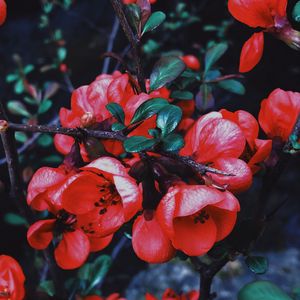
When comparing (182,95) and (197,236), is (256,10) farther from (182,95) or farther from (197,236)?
(197,236)

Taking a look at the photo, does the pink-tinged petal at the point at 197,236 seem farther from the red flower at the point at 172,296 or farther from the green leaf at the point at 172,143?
the red flower at the point at 172,296

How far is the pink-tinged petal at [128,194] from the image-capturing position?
53cm

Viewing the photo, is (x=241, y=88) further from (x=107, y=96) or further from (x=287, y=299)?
(x=287, y=299)

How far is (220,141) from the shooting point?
591 mm

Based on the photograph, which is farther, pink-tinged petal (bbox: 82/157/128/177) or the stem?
the stem

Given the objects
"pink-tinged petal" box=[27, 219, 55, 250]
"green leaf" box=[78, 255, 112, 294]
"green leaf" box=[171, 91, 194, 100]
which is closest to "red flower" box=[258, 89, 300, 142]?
"green leaf" box=[171, 91, 194, 100]

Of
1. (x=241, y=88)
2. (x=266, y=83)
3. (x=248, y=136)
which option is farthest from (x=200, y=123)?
(x=266, y=83)

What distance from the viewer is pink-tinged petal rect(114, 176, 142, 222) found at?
0.53 metres

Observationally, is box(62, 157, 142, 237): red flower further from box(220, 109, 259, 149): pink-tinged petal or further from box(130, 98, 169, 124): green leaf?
box(220, 109, 259, 149): pink-tinged petal

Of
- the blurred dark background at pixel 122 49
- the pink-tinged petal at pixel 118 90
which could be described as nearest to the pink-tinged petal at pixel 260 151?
the pink-tinged petal at pixel 118 90

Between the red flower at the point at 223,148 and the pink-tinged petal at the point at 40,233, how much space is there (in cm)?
25

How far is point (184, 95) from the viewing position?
0.85m

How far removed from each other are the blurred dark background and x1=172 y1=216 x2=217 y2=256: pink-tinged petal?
59.1 inches

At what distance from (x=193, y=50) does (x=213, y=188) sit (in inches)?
72.9
